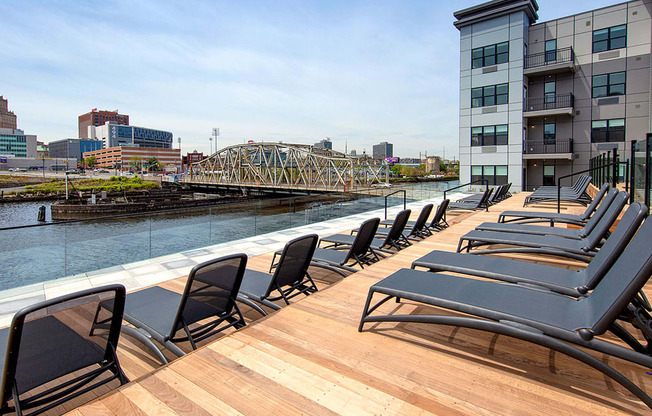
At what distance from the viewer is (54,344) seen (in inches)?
79.2

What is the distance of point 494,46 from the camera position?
2400cm

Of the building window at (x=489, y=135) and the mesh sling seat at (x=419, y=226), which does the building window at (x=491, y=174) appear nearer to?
the building window at (x=489, y=135)

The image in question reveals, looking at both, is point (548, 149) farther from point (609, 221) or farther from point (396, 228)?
point (609, 221)

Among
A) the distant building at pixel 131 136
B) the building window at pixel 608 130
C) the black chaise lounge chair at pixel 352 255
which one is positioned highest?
the distant building at pixel 131 136

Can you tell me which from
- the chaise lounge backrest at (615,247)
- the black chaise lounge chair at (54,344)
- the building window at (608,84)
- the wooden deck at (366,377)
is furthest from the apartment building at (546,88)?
the black chaise lounge chair at (54,344)

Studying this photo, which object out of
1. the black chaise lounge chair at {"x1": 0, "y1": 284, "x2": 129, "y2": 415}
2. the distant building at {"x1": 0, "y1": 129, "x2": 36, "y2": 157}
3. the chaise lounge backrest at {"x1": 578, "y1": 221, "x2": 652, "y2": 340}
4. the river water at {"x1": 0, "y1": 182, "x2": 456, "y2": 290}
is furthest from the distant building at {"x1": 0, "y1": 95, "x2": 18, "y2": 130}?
the chaise lounge backrest at {"x1": 578, "y1": 221, "x2": 652, "y2": 340}

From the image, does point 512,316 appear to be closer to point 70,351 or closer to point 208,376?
point 208,376

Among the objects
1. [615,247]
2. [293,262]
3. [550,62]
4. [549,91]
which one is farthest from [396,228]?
[549,91]

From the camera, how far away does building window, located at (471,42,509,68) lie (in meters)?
23.6

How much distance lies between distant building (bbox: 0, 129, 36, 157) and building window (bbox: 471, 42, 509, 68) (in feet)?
590

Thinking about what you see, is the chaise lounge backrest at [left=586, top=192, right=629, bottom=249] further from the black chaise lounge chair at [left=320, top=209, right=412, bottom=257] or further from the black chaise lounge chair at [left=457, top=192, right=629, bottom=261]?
the black chaise lounge chair at [left=320, top=209, right=412, bottom=257]

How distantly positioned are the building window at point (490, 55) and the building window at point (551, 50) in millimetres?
2663

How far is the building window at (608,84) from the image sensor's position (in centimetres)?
2134

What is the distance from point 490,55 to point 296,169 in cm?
5124
